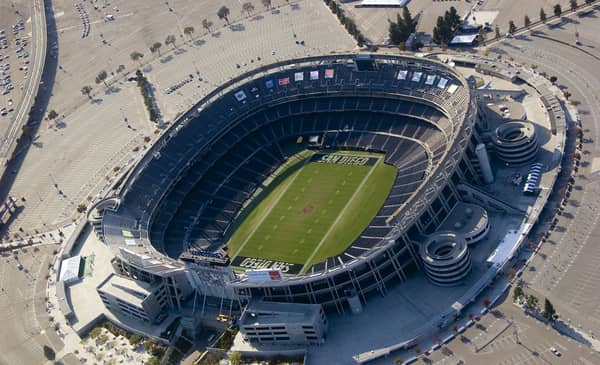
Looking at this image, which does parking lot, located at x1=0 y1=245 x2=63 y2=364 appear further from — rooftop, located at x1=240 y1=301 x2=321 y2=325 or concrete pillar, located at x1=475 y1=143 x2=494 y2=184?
concrete pillar, located at x1=475 y1=143 x2=494 y2=184

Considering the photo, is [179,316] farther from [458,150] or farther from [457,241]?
[458,150]

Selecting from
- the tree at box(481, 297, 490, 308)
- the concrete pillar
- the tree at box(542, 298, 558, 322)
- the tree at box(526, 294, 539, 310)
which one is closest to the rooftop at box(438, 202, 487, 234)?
the concrete pillar

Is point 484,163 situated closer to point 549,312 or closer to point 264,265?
point 549,312

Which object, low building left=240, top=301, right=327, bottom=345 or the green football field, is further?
the green football field

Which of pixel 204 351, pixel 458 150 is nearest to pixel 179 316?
pixel 204 351

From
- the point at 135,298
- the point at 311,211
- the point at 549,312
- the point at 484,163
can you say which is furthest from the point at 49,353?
the point at 484,163
